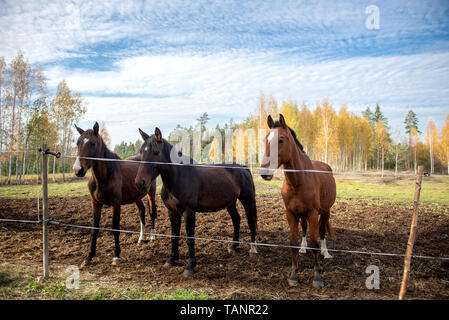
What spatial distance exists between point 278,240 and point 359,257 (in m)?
1.80

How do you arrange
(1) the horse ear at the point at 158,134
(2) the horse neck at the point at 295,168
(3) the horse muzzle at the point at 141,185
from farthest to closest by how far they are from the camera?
(1) the horse ear at the point at 158,134
(3) the horse muzzle at the point at 141,185
(2) the horse neck at the point at 295,168

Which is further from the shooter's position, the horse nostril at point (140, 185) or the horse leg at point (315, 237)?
the horse nostril at point (140, 185)

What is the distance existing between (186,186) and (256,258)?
2.05 meters

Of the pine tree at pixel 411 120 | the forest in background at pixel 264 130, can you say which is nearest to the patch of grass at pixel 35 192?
the forest in background at pixel 264 130

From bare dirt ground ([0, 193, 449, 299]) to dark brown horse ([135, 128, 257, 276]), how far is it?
1.64 feet

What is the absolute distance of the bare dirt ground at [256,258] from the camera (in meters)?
4.00

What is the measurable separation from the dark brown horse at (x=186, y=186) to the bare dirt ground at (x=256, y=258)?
1.64 ft

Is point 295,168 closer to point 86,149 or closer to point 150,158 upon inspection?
point 150,158

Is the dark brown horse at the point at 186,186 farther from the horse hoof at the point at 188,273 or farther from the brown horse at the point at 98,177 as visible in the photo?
the brown horse at the point at 98,177

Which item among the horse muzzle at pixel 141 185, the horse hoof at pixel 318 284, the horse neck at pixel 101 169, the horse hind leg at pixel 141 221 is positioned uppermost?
the horse neck at pixel 101 169
